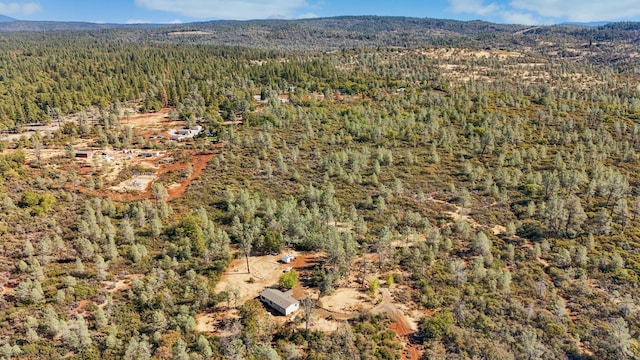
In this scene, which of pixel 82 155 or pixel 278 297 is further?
pixel 82 155

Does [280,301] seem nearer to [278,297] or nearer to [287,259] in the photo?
[278,297]

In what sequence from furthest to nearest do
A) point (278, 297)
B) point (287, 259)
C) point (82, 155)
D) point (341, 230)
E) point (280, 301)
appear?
point (82, 155) → point (341, 230) → point (287, 259) → point (278, 297) → point (280, 301)

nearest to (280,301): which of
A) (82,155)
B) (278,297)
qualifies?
(278,297)

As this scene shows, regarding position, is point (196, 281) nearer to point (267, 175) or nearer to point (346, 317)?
point (346, 317)

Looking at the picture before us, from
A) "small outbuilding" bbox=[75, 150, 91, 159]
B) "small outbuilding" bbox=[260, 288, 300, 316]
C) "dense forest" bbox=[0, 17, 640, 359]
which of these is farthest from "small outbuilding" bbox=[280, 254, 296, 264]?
"small outbuilding" bbox=[75, 150, 91, 159]

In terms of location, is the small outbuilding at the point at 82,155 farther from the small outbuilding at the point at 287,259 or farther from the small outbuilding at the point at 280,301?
the small outbuilding at the point at 280,301

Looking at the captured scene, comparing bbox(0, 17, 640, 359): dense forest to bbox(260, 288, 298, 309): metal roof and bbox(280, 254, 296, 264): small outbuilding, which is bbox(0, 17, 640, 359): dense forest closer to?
bbox(260, 288, 298, 309): metal roof

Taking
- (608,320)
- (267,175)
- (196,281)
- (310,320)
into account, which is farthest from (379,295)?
(267,175)
